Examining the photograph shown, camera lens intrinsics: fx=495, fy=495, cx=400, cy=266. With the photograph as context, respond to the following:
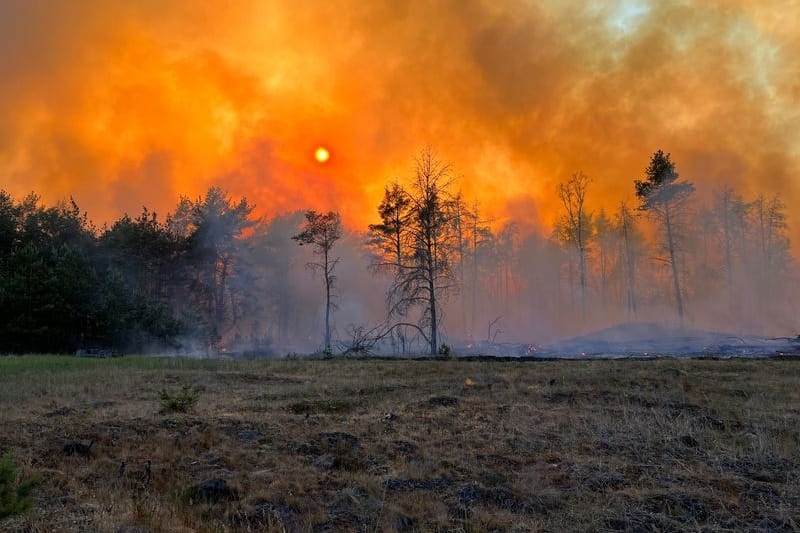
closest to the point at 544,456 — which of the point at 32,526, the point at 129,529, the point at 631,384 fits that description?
the point at 129,529

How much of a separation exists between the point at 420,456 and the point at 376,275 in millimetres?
57594

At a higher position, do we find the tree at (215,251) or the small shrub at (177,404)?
the tree at (215,251)

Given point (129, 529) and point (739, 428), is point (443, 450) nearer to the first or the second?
point (129, 529)

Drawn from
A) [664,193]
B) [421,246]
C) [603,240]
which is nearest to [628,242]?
[603,240]

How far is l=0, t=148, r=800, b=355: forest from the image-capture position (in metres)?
33.1

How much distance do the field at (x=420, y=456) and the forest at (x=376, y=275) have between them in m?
16.7

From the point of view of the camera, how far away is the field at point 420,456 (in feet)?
19.6

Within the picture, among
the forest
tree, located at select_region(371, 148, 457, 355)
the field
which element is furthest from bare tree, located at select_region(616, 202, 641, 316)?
the field

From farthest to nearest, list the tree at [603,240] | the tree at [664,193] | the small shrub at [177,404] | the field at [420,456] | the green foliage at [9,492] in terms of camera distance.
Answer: the tree at [603,240]
the tree at [664,193]
the small shrub at [177,404]
the field at [420,456]
the green foliage at [9,492]

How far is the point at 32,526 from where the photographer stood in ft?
17.9

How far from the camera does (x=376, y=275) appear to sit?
2594 inches

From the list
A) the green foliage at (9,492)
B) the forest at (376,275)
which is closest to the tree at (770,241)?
the forest at (376,275)

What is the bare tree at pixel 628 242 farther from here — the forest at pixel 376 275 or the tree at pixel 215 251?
the tree at pixel 215 251

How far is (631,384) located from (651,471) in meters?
8.36
